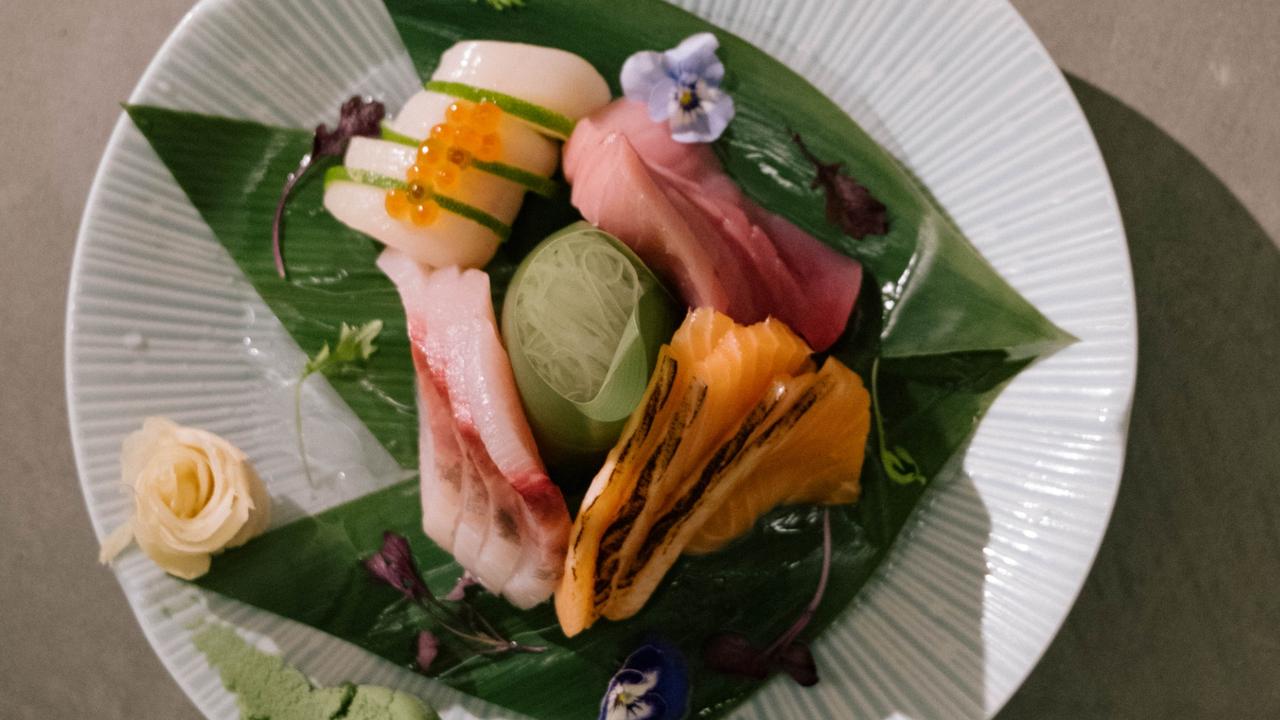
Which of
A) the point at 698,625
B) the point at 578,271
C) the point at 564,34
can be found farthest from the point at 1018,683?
the point at 564,34

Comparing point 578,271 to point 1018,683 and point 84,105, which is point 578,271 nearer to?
point 1018,683

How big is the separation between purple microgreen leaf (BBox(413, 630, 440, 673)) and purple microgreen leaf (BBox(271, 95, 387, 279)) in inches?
30.1

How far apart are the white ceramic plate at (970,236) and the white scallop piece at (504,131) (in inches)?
5.5

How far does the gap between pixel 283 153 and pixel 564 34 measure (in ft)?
2.00

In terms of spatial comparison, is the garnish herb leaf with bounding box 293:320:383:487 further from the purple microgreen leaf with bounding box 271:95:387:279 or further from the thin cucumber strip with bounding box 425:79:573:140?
the thin cucumber strip with bounding box 425:79:573:140

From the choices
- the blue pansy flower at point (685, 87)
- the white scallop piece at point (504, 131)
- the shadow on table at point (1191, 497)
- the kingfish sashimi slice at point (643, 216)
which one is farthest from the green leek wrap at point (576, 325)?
the shadow on table at point (1191, 497)

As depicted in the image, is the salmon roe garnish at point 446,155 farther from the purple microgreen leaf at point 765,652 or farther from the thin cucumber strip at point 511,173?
the purple microgreen leaf at point 765,652

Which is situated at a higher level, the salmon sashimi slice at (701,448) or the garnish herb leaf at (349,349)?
the salmon sashimi slice at (701,448)

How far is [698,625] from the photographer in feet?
5.10

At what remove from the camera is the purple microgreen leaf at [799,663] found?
4.93 ft

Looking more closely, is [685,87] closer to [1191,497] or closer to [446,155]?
[446,155]

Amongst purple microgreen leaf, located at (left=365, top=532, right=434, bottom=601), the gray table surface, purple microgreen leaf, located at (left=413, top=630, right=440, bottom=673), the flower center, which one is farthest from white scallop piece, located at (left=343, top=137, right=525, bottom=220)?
the gray table surface

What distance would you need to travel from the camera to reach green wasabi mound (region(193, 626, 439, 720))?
1514 mm

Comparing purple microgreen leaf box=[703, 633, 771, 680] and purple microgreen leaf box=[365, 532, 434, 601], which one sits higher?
purple microgreen leaf box=[703, 633, 771, 680]
